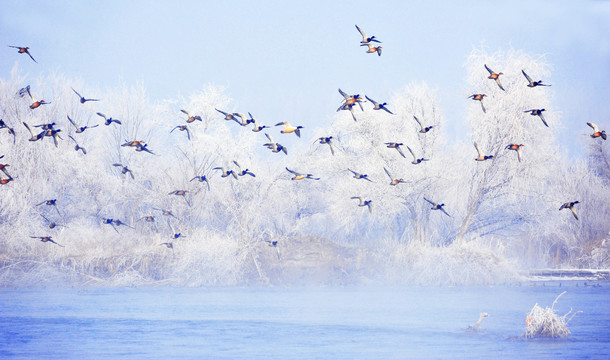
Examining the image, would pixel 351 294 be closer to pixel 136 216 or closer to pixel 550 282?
pixel 550 282

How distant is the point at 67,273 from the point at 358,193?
18.9m

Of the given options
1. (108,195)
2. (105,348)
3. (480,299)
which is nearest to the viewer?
(105,348)

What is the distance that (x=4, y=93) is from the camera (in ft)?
172

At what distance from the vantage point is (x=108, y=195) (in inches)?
2037

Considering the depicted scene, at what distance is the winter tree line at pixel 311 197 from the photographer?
45.8 meters

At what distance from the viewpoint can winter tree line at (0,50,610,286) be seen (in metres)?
45.8

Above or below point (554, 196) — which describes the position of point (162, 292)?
below

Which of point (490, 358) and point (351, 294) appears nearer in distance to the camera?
point (490, 358)

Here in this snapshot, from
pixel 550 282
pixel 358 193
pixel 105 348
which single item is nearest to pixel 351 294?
pixel 358 193

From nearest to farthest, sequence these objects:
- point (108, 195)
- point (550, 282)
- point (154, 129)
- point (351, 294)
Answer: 1. point (351, 294)
2. point (550, 282)
3. point (108, 195)
4. point (154, 129)

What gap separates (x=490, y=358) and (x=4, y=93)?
40.7 meters

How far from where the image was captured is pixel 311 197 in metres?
55.2

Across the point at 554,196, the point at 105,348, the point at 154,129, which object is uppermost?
the point at 154,129

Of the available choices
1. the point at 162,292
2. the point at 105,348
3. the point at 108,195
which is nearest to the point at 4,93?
the point at 108,195
